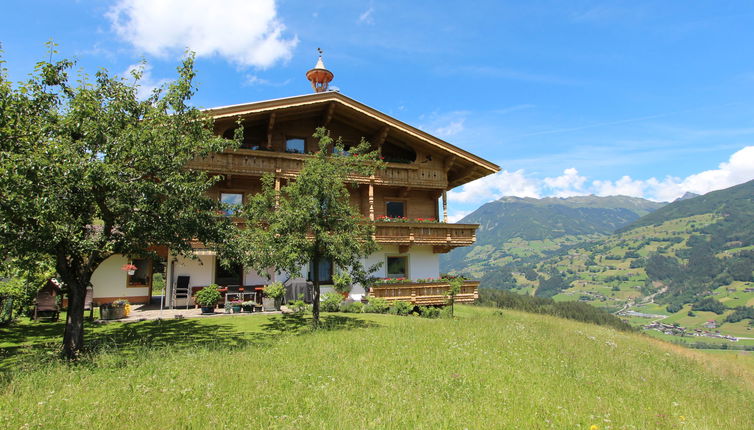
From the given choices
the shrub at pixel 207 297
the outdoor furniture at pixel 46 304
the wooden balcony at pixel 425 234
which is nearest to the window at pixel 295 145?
the wooden balcony at pixel 425 234

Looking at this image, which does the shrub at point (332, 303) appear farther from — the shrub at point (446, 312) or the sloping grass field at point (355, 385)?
the sloping grass field at point (355, 385)

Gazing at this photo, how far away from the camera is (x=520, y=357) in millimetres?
9930

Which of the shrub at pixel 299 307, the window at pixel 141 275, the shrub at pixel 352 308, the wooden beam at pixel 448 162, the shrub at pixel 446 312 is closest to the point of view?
the shrub at pixel 299 307

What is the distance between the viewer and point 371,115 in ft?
78.4

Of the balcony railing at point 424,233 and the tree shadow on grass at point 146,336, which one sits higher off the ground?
the balcony railing at point 424,233

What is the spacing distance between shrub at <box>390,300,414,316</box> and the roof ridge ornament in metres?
16.6

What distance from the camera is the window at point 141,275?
22.5 metres

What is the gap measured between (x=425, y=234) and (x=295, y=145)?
9.52m

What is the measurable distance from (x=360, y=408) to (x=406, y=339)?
5412 millimetres

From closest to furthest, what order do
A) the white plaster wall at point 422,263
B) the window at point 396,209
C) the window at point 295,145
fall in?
1. the white plaster wall at point 422,263
2. the window at point 295,145
3. the window at point 396,209

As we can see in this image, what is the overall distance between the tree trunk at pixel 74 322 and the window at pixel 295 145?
1559 centimetres

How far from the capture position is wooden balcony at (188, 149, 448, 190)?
67.9 ft

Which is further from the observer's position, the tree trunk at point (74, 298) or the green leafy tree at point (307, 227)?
the green leafy tree at point (307, 227)

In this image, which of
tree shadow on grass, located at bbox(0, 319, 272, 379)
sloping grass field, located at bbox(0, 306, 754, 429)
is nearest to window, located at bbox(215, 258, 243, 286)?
tree shadow on grass, located at bbox(0, 319, 272, 379)
